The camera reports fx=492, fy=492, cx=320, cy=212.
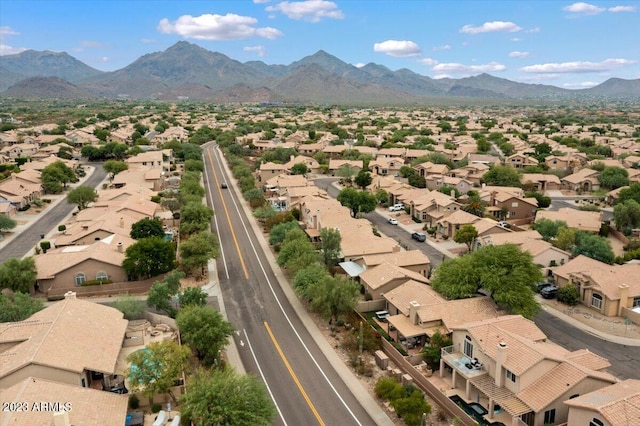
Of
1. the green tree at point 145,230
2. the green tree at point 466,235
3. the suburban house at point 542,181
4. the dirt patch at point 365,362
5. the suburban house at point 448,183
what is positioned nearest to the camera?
the dirt patch at point 365,362

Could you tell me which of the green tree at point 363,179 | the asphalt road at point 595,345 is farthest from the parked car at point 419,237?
the green tree at point 363,179

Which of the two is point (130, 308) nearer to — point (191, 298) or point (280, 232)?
point (191, 298)

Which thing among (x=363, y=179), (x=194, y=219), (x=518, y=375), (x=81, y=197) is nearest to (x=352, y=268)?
(x=194, y=219)

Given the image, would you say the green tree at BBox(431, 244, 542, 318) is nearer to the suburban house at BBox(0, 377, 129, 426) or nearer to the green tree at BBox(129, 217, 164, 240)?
the suburban house at BBox(0, 377, 129, 426)

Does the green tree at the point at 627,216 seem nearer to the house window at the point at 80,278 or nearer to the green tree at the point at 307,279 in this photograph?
the green tree at the point at 307,279

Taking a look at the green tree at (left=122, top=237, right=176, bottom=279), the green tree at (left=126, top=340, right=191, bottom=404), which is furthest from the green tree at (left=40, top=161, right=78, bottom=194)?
the green tree at (left=126, top=340, right=191, bottom=404)
